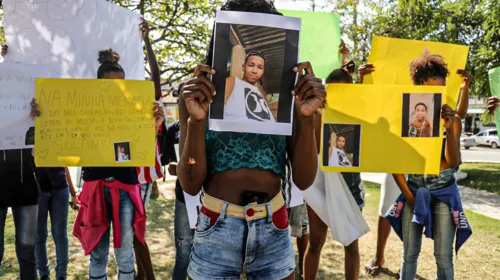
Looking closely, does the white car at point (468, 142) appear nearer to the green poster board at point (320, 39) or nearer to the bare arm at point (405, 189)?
the bare arm at point (405, 189)

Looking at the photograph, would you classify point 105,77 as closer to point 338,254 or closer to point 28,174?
point 28,174

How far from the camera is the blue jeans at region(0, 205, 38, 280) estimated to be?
3.26 metres

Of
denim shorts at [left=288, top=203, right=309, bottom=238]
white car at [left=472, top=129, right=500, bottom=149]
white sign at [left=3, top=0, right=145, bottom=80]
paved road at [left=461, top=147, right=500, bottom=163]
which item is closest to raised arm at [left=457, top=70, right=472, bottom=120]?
denim shorts at [left=288, top=203, right=309, bottom=238]

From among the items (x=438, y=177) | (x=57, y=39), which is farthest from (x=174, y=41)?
(x=438, y=177)

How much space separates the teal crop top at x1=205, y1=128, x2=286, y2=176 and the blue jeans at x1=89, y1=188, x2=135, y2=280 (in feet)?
5.30

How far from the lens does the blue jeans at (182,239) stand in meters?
3.32

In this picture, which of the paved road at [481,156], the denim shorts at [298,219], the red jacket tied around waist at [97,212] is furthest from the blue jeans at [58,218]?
the paved road at [481,156]

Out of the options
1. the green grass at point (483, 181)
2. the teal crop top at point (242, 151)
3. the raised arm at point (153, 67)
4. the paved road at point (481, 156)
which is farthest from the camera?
the paved road at point (481, 156)

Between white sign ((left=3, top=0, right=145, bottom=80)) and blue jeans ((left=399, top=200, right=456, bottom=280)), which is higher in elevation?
white sign ((left=3, top=0, right=145, bottom=80))

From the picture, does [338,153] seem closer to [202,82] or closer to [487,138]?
[202,82]

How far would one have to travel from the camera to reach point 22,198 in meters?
3.25

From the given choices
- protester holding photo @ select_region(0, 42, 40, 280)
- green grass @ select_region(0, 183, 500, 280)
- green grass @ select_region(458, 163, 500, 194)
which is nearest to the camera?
protester holding photo @ select_region(0, 42, 40, 280)

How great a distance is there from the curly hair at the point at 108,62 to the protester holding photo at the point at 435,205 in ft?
7.24

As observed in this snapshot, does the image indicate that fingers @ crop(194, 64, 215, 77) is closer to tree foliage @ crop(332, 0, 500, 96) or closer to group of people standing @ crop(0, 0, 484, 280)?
group of people standing @ crop(0, 0, 484, 280)
